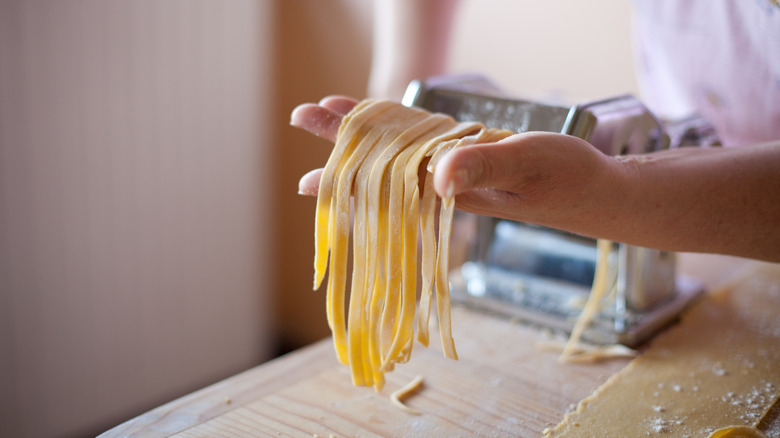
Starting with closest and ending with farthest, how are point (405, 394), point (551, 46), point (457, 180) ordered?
1. point (457, 180)
2. point (405, 394)
3. point (551, 46)

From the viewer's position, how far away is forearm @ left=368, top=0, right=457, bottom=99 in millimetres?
1308

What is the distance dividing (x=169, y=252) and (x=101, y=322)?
0.30 metres

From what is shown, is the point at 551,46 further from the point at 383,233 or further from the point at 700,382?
the point at 383,233

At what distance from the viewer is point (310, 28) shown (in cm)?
237

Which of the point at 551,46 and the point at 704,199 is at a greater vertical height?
the point at 551,46

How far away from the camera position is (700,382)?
0.94 meters

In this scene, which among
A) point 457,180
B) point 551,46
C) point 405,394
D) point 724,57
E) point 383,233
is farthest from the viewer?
point 551,46

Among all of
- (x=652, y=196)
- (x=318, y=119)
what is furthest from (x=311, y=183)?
(x=652, y=196)

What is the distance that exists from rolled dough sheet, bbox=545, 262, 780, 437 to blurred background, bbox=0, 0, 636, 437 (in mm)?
844

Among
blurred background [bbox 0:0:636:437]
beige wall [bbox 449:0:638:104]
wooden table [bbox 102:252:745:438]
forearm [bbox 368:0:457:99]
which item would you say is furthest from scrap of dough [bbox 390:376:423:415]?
blurred background [bbox 0:0:636:437]

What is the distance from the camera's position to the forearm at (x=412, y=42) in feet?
4.29

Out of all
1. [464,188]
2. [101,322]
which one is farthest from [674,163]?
[101,322]

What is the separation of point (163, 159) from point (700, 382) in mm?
1652

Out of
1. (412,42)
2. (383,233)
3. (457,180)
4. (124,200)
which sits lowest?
(124,200)
